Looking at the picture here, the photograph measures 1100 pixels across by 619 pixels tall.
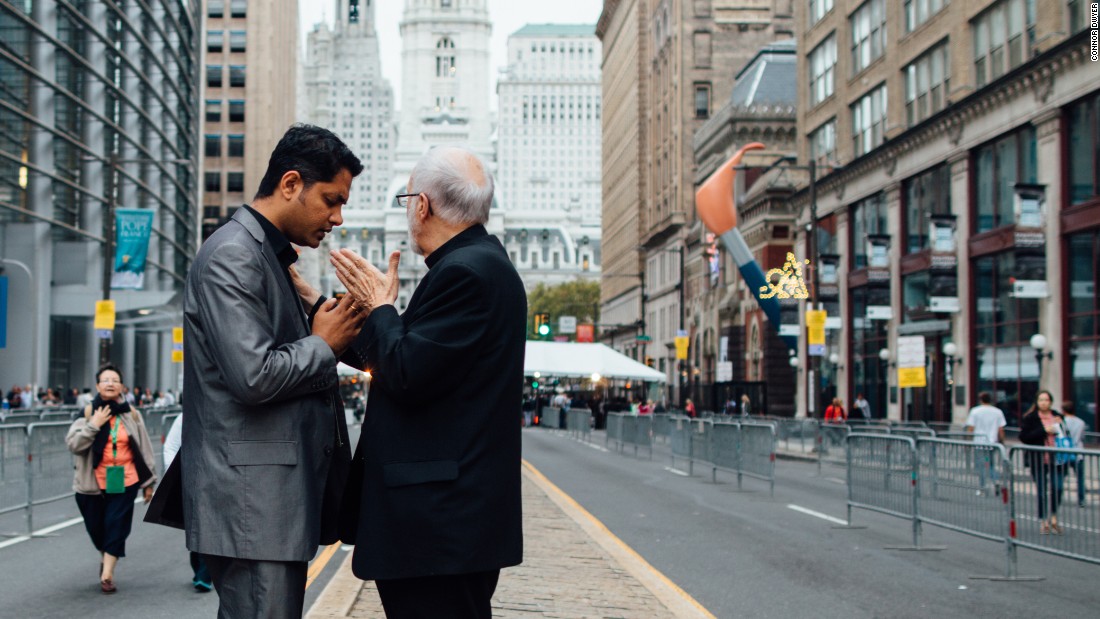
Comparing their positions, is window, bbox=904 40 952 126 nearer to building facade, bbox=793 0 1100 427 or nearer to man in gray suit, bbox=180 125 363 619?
building facade, bbox=793 0 1100 427

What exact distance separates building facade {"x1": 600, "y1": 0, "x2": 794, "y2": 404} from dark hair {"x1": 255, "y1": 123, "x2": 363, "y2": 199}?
221 feet

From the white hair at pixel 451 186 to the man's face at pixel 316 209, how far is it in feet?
0.81

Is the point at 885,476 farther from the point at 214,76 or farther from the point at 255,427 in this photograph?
the point at 214,76

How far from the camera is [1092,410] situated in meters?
30.3

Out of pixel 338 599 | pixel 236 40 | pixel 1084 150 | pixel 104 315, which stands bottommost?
pixel 338 599

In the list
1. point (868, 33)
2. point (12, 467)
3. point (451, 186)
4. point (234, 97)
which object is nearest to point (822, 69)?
point (868, 33)

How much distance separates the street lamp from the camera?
3059 cm

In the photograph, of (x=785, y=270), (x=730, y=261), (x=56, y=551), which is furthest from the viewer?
(x=730, y=261)

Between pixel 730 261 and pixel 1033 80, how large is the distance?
34998 millimetres

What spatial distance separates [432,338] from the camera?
4.03 metres

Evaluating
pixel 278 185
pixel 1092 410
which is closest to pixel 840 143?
pixel 1092 410

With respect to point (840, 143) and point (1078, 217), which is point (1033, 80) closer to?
point (1078, 217)

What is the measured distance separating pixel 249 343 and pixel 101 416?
789 cm

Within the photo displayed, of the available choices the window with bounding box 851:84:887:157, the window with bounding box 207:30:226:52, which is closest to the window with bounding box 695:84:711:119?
the window with bounding box 851:84:887:157
